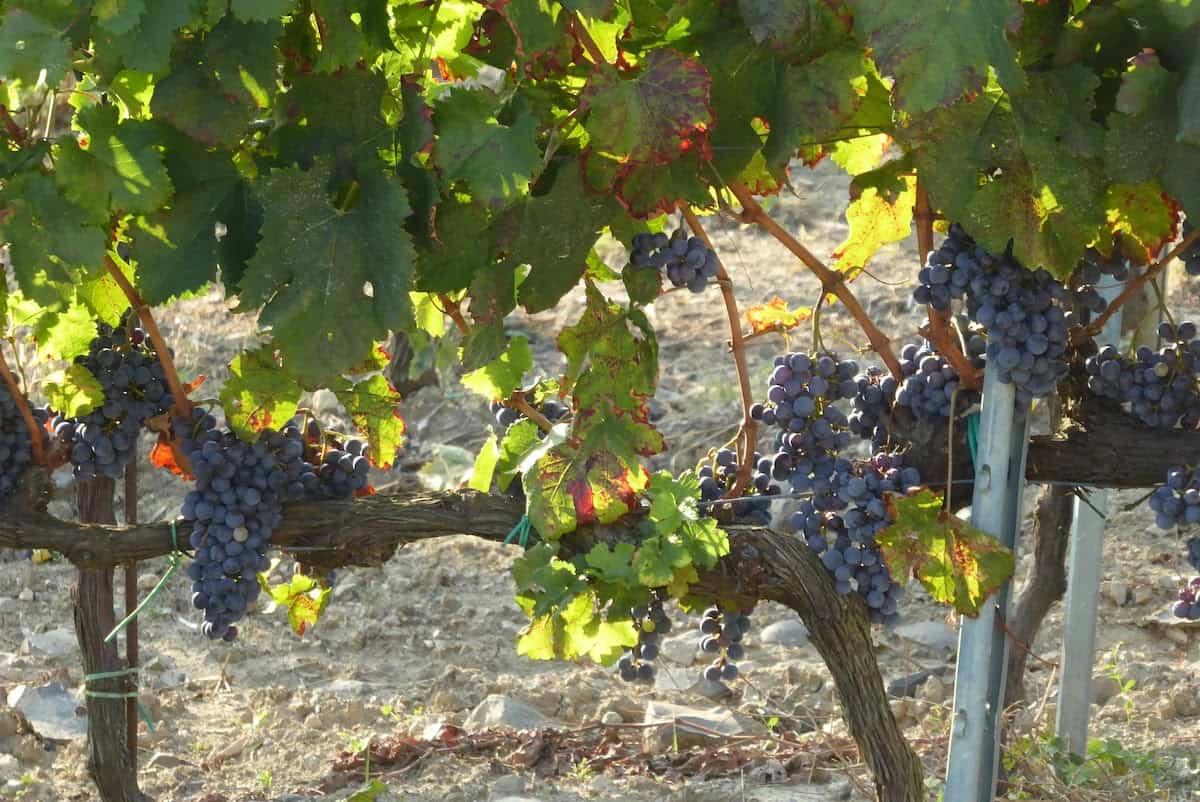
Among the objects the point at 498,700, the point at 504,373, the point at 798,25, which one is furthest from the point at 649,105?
the point at 498,700

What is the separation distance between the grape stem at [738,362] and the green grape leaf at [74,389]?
1.23m

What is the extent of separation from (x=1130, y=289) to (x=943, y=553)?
1.78 ft

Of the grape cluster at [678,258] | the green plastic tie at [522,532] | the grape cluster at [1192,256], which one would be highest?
the grape cluster at [1192,256]

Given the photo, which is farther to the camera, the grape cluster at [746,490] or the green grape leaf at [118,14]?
the grape cluster at [746,490]

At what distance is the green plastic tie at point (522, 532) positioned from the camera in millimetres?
2746

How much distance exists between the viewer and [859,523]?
2.56 metres

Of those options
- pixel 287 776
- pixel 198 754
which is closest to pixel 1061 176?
pixel 287 776

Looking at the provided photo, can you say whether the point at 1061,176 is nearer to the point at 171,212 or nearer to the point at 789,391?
the point at 789,391

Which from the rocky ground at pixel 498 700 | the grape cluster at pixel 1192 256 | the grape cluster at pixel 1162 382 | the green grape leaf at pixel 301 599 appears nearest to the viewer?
the grape cluster at pixel 1192 256

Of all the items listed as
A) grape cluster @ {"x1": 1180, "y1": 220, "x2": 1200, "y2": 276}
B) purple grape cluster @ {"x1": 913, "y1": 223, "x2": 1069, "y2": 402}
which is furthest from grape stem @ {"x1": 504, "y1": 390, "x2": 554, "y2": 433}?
grape cluster @ {"x1": 1180, "y1": 220, "x2": 1200, "y2": 276}

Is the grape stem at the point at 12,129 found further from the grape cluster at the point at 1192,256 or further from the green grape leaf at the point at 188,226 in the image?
the grape cluster at the point at 1192,256

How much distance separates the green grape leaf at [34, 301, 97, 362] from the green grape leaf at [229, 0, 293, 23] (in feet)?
3.55

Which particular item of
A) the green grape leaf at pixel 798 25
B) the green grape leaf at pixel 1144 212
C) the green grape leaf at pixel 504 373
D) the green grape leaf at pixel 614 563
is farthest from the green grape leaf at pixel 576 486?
the green grape leaf at pixel 1144 212

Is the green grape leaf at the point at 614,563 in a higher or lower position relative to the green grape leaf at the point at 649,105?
lower
